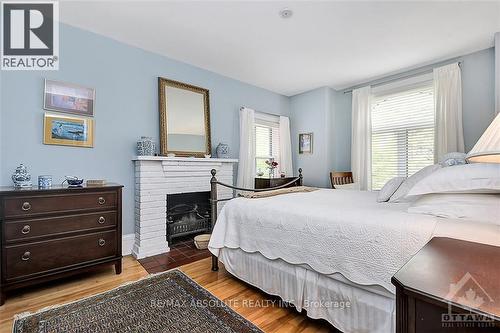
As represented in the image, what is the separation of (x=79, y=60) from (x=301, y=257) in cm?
307

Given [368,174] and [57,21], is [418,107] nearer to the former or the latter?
[368,174]

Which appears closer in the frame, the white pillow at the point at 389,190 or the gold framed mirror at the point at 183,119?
the white pillow at the point at 389,190

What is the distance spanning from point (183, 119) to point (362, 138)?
3.06 m

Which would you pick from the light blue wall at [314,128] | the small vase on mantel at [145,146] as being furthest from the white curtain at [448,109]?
the small vase on mantel at [145,146]

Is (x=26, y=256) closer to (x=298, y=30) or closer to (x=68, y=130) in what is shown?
(x=68, y=130)

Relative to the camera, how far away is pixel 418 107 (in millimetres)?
3578

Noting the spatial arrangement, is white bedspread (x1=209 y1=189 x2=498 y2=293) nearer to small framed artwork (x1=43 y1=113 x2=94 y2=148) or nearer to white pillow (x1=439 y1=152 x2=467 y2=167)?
white pillow (x1=439 y1=152 x2=467 y2=167)

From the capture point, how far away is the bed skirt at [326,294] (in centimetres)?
122

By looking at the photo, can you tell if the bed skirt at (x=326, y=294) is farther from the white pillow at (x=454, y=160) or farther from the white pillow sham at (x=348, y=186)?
the white pillow sham at (x=348, y=186)

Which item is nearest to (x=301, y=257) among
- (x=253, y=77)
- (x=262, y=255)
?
(x=262, y=255)

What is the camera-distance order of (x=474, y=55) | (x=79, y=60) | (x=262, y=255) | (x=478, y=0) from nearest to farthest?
(x=262, y=255), (x=478, y=0), (x=79, y=60), (x=474, y=55)

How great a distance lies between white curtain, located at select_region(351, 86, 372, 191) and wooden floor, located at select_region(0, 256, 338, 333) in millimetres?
2944

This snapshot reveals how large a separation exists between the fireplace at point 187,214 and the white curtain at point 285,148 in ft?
5.90

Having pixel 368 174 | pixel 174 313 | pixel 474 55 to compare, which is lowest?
pixel 174 313
